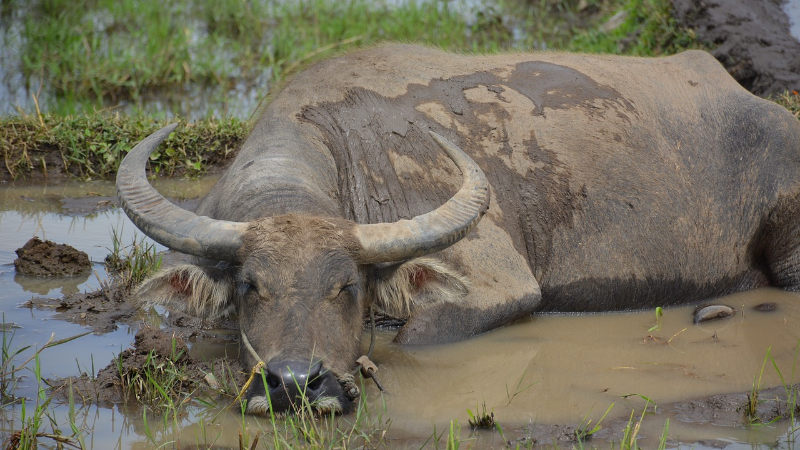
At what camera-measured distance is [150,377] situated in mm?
4039

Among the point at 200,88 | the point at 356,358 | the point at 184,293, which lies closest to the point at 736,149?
the point at 356,358

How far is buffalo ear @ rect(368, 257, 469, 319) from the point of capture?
4406mm

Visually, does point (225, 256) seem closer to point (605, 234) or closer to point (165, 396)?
point (165, 396)

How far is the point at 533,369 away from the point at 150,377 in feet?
5.95

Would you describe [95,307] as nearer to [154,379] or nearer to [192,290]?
[192,290]

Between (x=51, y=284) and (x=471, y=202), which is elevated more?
(x=471, y=202)

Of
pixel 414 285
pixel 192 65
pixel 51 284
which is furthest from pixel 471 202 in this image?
pixel 192 65

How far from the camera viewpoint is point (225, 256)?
4148 millimetres

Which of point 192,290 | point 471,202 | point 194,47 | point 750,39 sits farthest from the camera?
point 194,47

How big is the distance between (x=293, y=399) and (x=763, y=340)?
271 centimetres

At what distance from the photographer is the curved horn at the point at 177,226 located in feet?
13.5

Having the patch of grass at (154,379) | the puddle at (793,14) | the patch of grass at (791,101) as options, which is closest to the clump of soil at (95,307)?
the patch of grass at (154,379)

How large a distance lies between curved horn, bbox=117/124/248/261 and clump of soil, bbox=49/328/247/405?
457mm

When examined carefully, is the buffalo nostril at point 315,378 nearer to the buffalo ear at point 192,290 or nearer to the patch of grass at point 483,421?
the patch of grass at point 483,421
